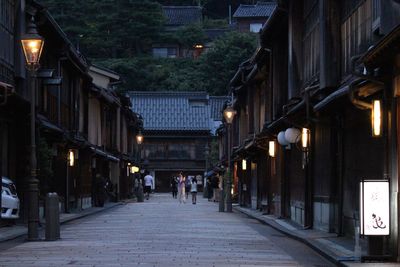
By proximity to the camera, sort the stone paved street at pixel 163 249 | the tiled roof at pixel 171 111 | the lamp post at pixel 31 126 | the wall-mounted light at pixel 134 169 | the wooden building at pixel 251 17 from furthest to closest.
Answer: the wooden building at pixel 251 17 < the tiled roof at pixel 171 111 < the wall-mounted light at pixel 134 169 < the lamp post at pixel 31 126 < the stone paved street at pixel 163 249

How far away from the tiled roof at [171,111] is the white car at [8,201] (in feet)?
234

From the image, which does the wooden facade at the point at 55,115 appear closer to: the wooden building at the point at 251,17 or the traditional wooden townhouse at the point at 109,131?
the traditional wooden townhouse at the point at 109,131

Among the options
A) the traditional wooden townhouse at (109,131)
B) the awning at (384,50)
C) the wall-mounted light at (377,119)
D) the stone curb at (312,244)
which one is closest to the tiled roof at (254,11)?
the traditional wooden townhouse at (109,131)

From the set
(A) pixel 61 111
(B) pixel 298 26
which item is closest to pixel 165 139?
(A) pixel 61 111

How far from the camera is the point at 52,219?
71.3 ft

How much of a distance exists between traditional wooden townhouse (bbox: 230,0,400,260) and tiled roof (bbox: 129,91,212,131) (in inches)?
2219

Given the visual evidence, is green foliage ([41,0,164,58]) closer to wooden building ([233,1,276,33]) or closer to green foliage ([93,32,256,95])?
green foliage ([93,32,256,95])

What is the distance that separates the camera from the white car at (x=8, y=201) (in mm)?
26234

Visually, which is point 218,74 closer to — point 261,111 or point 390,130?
point 261,111

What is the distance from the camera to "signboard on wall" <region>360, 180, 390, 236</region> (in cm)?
1486

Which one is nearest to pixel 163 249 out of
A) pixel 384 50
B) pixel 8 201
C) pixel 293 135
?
pixel 384 50

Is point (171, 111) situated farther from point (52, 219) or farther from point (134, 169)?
point (52, 219)

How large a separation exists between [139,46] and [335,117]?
265ft

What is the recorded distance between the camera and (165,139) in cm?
9988
